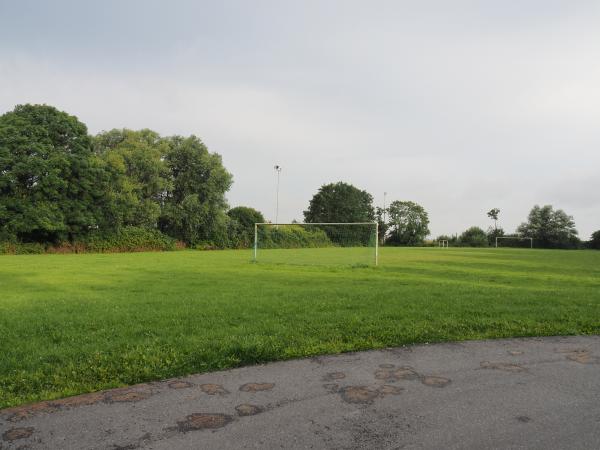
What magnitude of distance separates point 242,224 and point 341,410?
164 ft

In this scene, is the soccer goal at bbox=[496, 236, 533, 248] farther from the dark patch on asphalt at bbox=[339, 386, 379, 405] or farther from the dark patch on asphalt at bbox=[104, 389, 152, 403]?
the dark patch on asphalt at bbox=[104, 389, 152, 403]

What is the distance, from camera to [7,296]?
32.4ft

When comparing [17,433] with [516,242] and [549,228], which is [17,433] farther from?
[549,228]

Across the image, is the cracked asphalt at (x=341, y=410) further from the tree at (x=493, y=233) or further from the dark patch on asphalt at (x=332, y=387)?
the tree at (x=493, y=233)

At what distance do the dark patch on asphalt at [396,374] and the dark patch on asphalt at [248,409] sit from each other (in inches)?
55.1

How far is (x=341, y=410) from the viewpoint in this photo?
360cm

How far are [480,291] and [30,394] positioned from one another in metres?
9.63

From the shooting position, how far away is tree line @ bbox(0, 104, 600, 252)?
1265 inches

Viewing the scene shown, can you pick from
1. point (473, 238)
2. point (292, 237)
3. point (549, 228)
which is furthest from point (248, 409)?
point (549, 228)

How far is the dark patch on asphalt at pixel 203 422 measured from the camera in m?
3.27

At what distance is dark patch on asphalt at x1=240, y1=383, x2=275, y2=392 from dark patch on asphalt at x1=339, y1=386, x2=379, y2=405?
2.27ft

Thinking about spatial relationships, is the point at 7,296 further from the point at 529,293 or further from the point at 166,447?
the point at 529,293

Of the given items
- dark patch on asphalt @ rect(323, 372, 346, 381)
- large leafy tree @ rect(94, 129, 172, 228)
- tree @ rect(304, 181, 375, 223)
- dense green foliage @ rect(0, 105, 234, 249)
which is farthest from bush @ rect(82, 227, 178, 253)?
tree @ rect(304, 181, 375, 223)

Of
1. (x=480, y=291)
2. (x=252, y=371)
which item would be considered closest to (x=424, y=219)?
(x=480, y=291)
